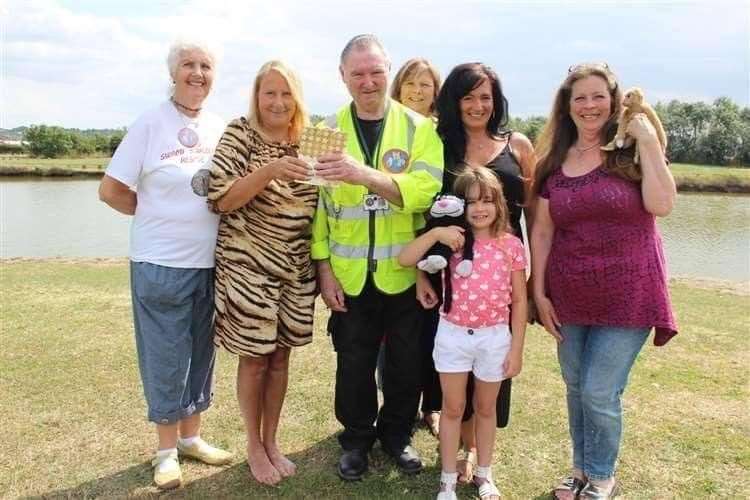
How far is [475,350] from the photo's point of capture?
9.23 feet

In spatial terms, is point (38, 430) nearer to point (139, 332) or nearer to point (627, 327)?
point (139, 332)

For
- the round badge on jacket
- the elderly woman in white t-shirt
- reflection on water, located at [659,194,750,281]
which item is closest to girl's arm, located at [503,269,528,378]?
the round badge on jacket

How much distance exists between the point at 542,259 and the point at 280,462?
5.82 feet

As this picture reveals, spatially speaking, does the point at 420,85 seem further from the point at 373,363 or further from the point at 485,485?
the point at 485,485

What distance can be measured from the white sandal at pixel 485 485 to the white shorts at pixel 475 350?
0.55m

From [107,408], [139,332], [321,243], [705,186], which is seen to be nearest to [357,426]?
[321,243]

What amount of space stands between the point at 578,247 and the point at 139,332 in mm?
2217

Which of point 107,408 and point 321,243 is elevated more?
point 321,243

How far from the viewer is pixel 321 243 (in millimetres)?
3057

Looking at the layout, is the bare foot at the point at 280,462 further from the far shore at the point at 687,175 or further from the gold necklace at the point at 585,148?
the far shore at the point at 687,175

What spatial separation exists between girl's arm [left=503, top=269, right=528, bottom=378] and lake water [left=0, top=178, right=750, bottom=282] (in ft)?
38.2

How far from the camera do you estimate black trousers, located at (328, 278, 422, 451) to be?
121 inches

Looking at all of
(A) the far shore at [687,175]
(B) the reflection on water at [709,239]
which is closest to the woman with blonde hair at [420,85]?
(B) the reflection on water at [709,239]

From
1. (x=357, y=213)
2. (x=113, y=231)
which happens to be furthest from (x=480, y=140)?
(x=113, y=231)
